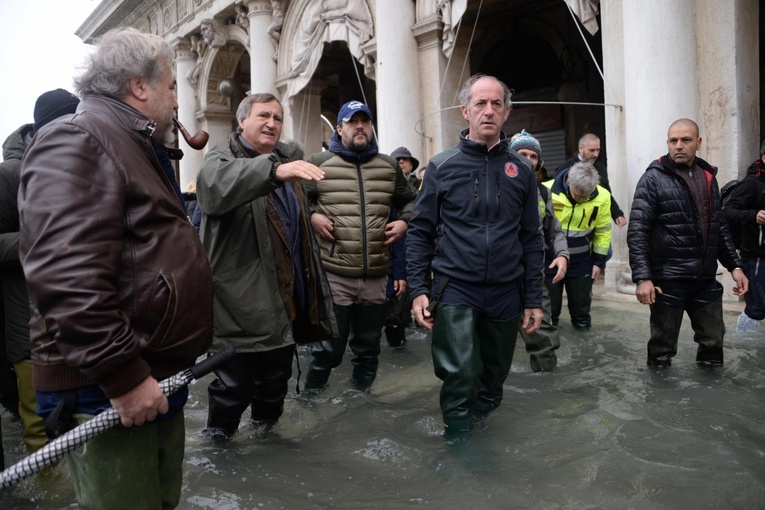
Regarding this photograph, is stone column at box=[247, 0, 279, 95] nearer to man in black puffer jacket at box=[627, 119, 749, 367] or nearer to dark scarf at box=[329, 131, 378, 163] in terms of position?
dark scarf at box=[329, 131, 378, 163]

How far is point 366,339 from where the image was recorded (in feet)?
15.3

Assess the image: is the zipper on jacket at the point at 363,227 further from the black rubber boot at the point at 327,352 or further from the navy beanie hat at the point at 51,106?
the navy beanie hat at the point at 51,106

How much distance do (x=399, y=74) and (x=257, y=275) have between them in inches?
307

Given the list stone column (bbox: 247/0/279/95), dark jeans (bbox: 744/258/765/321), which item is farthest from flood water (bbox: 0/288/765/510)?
stone column (bbox: 247/0/279/95)

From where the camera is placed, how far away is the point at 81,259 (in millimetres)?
1691

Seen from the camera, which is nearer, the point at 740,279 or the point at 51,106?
the point at 51,106

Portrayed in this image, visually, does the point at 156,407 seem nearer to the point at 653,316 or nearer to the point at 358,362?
the point at 358,362

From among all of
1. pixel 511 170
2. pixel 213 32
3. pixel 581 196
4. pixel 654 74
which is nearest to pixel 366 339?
pixel 511 170

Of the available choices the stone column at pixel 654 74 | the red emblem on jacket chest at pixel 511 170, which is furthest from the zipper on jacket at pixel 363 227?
the stone column at pixel 654 74

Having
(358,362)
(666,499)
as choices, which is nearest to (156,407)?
(666,499)

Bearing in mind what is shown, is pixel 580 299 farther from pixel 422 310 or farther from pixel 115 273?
pixel 115 273

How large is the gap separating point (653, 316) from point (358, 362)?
7.36 ft

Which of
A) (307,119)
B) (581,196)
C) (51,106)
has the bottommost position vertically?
(581,196)

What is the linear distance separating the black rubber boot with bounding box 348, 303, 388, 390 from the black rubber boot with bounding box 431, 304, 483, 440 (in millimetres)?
1132
